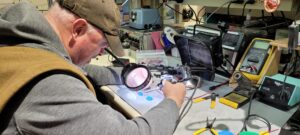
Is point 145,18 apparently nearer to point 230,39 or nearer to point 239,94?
point 230,39

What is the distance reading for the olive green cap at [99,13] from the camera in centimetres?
83

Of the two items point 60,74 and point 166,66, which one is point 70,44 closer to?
point 60,74

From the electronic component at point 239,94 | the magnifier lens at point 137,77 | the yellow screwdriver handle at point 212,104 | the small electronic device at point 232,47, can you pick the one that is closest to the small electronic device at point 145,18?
the small electronic device at point 232,47

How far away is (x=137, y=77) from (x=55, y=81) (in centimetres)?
68

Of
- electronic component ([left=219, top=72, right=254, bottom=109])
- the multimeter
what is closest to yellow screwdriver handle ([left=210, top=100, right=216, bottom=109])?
electronic component ([left=219, top=72, right=254, bottom=109])

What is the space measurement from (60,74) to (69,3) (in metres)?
0.32

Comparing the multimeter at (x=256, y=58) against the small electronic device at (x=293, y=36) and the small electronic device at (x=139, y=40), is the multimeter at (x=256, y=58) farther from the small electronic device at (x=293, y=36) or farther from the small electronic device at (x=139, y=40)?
the small electronic device at (x=139, y=40)

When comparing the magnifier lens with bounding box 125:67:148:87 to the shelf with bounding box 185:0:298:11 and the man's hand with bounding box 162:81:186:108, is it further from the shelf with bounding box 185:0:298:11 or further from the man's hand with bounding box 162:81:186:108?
the shelf with bounding box 185:0:298:11

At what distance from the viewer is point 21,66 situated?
595 mm

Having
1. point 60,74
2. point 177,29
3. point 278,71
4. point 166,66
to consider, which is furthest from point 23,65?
point 177,29

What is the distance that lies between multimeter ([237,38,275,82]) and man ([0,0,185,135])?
579mm

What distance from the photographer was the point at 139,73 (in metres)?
1.25

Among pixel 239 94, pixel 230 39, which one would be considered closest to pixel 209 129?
pixel 239 94

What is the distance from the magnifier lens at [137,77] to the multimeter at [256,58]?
0.48m
